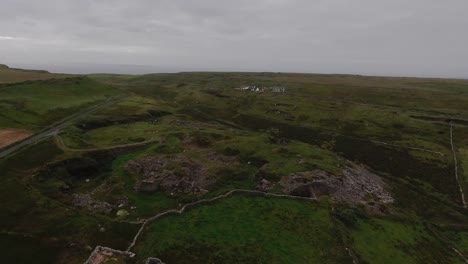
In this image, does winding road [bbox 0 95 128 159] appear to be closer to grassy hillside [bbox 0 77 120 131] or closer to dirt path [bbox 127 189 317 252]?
grassy hillside [bbox 0 77 120 131]

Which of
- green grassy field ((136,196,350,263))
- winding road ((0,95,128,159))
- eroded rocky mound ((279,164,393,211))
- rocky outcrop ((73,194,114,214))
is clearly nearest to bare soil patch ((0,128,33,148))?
winding road ((0,95,128,159))

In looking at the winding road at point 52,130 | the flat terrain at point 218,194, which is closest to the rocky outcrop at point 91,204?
the flat terrain at point 218,194

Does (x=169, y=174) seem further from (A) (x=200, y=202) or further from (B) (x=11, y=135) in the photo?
(B) (x=11, y=135)

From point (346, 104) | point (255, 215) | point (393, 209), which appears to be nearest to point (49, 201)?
point (255, 215)

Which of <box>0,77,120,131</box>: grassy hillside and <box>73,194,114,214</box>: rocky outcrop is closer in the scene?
<box>73,194,114,214</box>: rocky outcrop

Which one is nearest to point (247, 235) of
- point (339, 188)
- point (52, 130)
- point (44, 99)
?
point (339, 188)

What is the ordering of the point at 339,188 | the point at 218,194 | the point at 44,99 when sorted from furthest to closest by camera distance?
the point at 44,99 → the point at 339,188 → the point at 218,194
